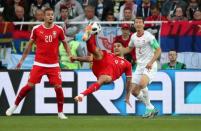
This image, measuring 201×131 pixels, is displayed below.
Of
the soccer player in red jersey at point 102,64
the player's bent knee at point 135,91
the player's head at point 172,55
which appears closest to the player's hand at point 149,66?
the soccer player in red jersey at point 102,64

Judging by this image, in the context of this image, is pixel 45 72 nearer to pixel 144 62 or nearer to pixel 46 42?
pixel 46 42

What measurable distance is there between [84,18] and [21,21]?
5.72ft

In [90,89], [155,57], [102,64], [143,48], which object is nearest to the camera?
[90,89]

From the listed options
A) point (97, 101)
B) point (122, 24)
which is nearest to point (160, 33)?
point (122, 24)

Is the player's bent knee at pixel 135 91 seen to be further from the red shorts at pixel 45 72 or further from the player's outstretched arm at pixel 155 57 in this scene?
the red shorts at pixel 45 72

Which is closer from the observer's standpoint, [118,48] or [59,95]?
[59,95]

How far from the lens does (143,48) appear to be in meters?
18.1

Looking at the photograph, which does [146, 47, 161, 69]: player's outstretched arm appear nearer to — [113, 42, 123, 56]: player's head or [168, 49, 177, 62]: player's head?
[113, 42, 123, 56]: player's head

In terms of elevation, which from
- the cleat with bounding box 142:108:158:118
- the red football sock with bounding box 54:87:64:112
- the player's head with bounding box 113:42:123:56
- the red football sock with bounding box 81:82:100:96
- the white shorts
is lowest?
the cleat with bounding box 142:108:158:118

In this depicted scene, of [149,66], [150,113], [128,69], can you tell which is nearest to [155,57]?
[149,66]

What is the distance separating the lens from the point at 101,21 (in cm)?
2098

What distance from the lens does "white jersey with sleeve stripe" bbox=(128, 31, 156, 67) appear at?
17955mm

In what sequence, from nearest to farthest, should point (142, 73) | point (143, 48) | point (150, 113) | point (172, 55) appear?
point (150, 113), point (143, 48), point (142, 73), point (172, 55)

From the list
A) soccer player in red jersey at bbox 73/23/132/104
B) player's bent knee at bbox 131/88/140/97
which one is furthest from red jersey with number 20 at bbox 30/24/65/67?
player's bent knee at bbox 131/88/140/97
